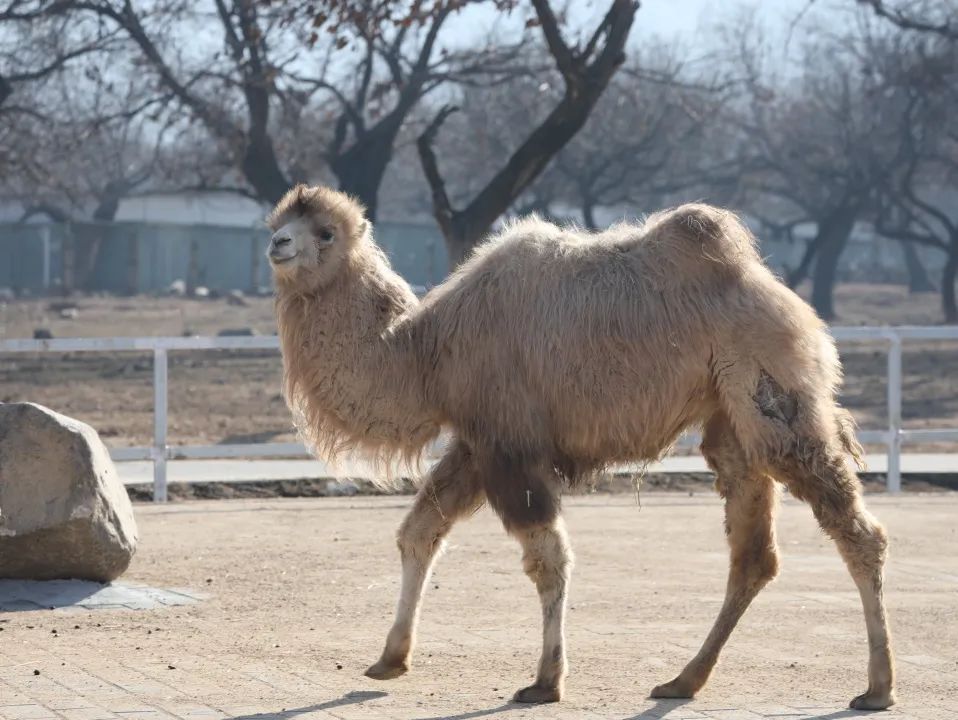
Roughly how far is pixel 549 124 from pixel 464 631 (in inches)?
518

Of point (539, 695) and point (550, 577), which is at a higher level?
point (550, 577)

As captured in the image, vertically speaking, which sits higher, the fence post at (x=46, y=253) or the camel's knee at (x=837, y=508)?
the fence post at (x=46, y=253)

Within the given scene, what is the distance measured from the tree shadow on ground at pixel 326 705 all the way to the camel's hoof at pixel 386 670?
9.0 inches

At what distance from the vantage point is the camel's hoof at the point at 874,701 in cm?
645

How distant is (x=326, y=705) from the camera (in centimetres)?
649

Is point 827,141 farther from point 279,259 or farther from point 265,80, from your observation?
point 279,259

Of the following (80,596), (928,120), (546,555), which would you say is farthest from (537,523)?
(928,120)

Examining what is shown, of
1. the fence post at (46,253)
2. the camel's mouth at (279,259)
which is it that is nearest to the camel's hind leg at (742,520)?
the camel's mouth at (279,259)

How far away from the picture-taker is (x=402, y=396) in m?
7.11

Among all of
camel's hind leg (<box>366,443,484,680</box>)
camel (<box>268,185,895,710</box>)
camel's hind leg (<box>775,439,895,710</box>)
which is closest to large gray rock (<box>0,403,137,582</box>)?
camel (<box>268,185,895,710</box>)

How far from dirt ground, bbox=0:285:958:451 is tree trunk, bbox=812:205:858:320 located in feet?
11.9

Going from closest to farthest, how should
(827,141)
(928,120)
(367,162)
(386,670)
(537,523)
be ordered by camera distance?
(537,523)
(386,670)
(367,162)
(928,120)
(827,141)

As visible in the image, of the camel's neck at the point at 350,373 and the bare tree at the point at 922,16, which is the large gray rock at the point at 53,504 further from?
the bare tree at the point at 922,16

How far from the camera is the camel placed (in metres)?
6.72
